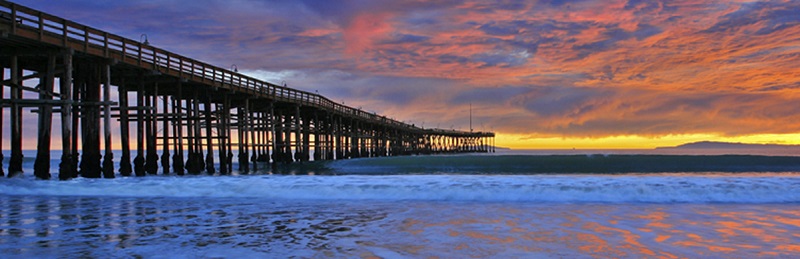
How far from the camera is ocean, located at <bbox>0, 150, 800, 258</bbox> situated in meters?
7.80

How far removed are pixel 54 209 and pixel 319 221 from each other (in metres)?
6.16

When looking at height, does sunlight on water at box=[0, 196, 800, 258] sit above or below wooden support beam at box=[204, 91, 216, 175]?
below

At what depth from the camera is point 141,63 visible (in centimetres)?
2153

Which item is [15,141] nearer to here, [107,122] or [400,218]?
[107,122]

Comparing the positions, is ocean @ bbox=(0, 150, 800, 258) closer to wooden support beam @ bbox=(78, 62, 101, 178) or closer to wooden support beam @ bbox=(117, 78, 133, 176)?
wooden support beam @ bbox=(78, 62, 101, 178)

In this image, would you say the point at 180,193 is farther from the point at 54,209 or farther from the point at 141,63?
the point at 141,63

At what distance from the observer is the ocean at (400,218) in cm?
780

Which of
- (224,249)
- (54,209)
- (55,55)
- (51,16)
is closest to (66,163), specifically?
(55,55)

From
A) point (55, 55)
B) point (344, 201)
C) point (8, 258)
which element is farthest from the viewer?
point (55, 55)

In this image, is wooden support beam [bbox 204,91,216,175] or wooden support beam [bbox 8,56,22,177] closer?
wooden support beam [bbox 8,56,22,177]

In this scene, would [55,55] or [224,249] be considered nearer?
[224,249]

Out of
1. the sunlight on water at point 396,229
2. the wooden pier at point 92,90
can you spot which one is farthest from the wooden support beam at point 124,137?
the sunlight on water at point 396,229

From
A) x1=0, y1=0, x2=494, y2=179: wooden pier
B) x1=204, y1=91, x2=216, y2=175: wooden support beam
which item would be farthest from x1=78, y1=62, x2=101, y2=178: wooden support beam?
x1=204, y1=91, x2=216, y2=175: wooden support beam

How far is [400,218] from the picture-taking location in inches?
438
